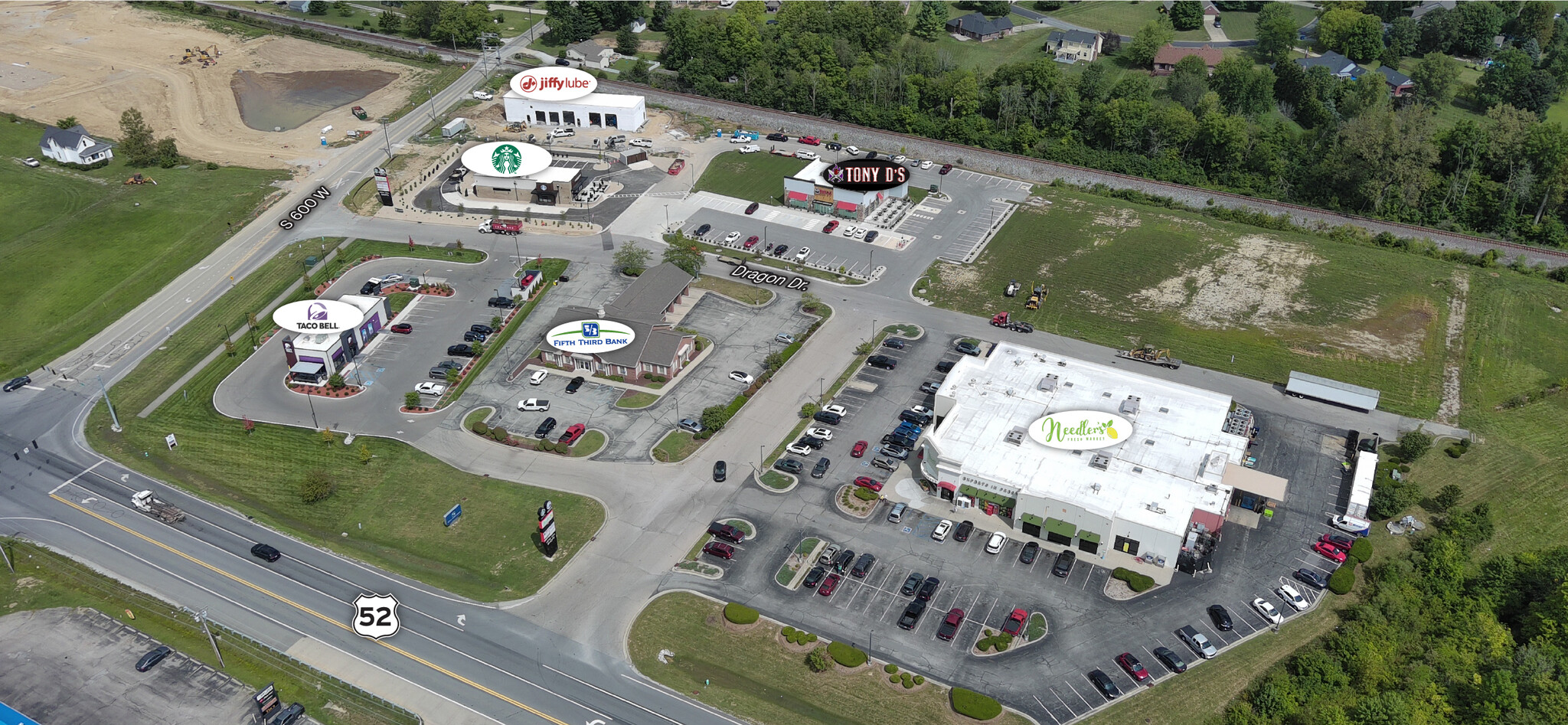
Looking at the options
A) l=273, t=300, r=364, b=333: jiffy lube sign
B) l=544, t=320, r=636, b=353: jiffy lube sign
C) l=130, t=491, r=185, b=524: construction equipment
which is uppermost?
l=273, t=300, r=364, b=333: jiffy lube sign

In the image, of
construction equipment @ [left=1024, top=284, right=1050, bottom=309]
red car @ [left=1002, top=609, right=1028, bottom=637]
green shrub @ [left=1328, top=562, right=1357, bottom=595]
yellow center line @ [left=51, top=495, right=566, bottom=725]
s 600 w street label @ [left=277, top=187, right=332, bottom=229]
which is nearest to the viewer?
yellow center line @ [left=51, top=495, right=566, bottom=725]

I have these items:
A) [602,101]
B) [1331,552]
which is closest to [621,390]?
[1331,552]

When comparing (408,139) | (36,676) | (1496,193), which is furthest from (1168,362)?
(408,139)

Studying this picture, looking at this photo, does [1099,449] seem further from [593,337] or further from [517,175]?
[517,175]

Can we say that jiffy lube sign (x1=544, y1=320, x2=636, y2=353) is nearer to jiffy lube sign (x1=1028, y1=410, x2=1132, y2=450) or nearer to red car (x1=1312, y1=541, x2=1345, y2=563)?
jiffy lube sign (x1=1028, y1=410, x2=1132, y2=450)

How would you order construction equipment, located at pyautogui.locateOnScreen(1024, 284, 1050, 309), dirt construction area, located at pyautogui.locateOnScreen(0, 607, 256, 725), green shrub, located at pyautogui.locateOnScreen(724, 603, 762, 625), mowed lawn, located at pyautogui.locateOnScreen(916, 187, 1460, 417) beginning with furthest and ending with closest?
construction equipment, located at pyautogui.locateOnScreen(1024, 284, 1050, 309) → mowed lawn, located at pyautogui.locateOnScreen(916, 187, 1460, 417) → green shrub, located at pyautogui.locateOnScreen(724, 603, 762, 625) → dirt construction area, located at pyautogui.locateOnScreen(0, 607, 256, 725)

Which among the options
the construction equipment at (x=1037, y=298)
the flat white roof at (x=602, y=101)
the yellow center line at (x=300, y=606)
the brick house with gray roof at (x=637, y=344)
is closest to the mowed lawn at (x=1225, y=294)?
the construction equipment at (x=1037, y=298)

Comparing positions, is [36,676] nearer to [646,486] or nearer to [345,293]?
[646,486]

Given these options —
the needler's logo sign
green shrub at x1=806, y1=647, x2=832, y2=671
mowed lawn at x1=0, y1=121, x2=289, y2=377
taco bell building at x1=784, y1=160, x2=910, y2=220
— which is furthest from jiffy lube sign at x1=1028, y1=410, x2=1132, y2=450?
the needler's logo sign
